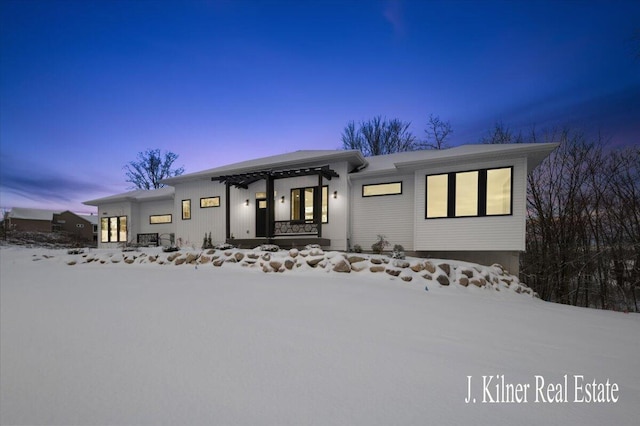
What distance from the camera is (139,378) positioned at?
185 centimetres

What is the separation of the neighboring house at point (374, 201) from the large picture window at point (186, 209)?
49 mm

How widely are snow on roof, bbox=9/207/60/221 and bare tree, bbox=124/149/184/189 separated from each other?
911 inches

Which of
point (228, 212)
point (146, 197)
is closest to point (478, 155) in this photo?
point (228, 212)

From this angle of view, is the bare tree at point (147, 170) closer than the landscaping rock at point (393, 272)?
No

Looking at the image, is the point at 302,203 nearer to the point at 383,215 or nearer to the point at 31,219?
the point at 383,215

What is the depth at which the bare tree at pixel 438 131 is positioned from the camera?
1783 cm

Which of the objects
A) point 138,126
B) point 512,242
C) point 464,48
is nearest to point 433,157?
point 512,242

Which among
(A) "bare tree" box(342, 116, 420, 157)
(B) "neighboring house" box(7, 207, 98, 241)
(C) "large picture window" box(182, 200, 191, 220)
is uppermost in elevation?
(A) "bare tree" box(342, 116, 420, 157)

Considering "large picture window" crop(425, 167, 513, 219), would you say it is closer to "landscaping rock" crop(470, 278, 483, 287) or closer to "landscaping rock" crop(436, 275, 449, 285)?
"landscaping rock" crop(470, 278, 483, 287)

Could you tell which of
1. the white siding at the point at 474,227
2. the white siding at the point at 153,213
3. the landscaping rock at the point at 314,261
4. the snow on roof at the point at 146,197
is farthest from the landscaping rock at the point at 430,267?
the white siding at the point at 153,213

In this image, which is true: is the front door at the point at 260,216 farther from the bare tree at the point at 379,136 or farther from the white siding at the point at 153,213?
the bare tree at the point at 379,136

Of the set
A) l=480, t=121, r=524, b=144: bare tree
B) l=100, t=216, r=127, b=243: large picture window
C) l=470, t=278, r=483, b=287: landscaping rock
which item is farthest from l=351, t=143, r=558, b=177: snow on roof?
l=100, t=216, r=127, b=243: large picture window

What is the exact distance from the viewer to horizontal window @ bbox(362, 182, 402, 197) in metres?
10.1

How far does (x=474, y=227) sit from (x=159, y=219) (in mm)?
16212
